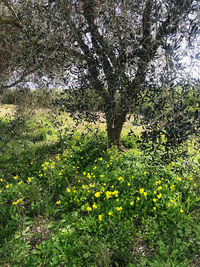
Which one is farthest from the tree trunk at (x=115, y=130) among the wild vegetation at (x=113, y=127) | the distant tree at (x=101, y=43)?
the distant tree at (x=101, y=43)

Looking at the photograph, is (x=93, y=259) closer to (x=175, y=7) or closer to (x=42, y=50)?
(x=175, y=7)

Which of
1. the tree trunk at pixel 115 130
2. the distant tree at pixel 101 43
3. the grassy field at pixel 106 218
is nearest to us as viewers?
the grassy field at pixel 106 218

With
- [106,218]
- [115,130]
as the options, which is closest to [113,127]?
[115,130]

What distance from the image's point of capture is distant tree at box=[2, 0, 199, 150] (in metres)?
3.11

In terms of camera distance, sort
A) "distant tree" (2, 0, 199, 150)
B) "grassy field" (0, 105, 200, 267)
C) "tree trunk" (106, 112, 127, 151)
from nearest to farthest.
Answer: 1. "grassy field" (0, 105, 200, 267)
2. "distant tree" (2, 0, 199, 150)
3. "tree trunk" (106, 112, 127, 151)

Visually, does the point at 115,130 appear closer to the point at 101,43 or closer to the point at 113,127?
the point at 113,127

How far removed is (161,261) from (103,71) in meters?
3.41

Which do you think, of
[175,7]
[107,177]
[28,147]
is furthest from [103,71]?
[28,147]

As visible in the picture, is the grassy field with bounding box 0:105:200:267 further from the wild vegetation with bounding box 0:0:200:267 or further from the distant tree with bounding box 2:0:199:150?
the distant tree with bounding box 2:0:199:150

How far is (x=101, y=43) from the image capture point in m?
4.02

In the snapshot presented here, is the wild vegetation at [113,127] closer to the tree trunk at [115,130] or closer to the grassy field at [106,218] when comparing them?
the grassy field at [106,218]

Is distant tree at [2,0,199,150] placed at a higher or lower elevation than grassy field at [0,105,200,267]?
higher

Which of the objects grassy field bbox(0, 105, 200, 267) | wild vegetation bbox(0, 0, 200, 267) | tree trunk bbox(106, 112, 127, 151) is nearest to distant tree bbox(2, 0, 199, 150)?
A: wild vegetation bbox(0, 0, 200, 267)

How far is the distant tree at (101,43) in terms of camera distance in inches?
122
